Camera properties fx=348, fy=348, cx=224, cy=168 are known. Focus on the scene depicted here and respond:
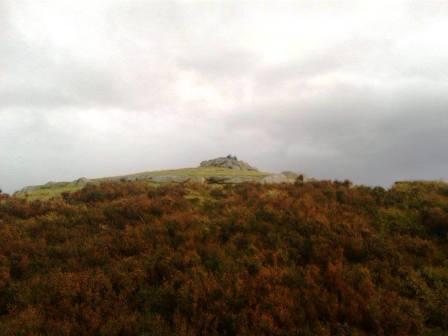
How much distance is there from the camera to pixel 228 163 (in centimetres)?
3856

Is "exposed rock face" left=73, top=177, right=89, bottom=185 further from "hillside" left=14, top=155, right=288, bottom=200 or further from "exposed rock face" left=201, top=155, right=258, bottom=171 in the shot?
"exposed rock face" left=201, top=155, right=258, bottom=171

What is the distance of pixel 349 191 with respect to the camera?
47.4 ft

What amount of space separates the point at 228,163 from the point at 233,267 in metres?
30.4

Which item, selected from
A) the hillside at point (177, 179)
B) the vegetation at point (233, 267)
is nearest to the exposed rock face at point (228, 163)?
the hillside at point (177, 179)

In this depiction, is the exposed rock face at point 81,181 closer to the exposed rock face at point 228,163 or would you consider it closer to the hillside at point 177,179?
the hillside at point 177,179

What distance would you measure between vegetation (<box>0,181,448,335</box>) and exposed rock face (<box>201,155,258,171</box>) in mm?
24326

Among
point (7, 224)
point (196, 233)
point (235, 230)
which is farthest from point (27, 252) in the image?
point (235, 230)

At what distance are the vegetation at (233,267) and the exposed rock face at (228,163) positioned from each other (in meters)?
24.3

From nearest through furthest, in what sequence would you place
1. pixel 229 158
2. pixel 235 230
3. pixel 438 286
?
pixel 438 286 → pixel 235 230 → pixel 229 158

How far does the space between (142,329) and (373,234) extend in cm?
689

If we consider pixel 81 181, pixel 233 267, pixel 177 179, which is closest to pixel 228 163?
pixel 177 179

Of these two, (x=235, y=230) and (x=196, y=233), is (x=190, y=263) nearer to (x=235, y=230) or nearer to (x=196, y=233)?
(x=196, y=233)

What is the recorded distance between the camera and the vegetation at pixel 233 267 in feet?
21.8

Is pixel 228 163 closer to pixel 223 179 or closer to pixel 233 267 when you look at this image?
pixel 223 179
